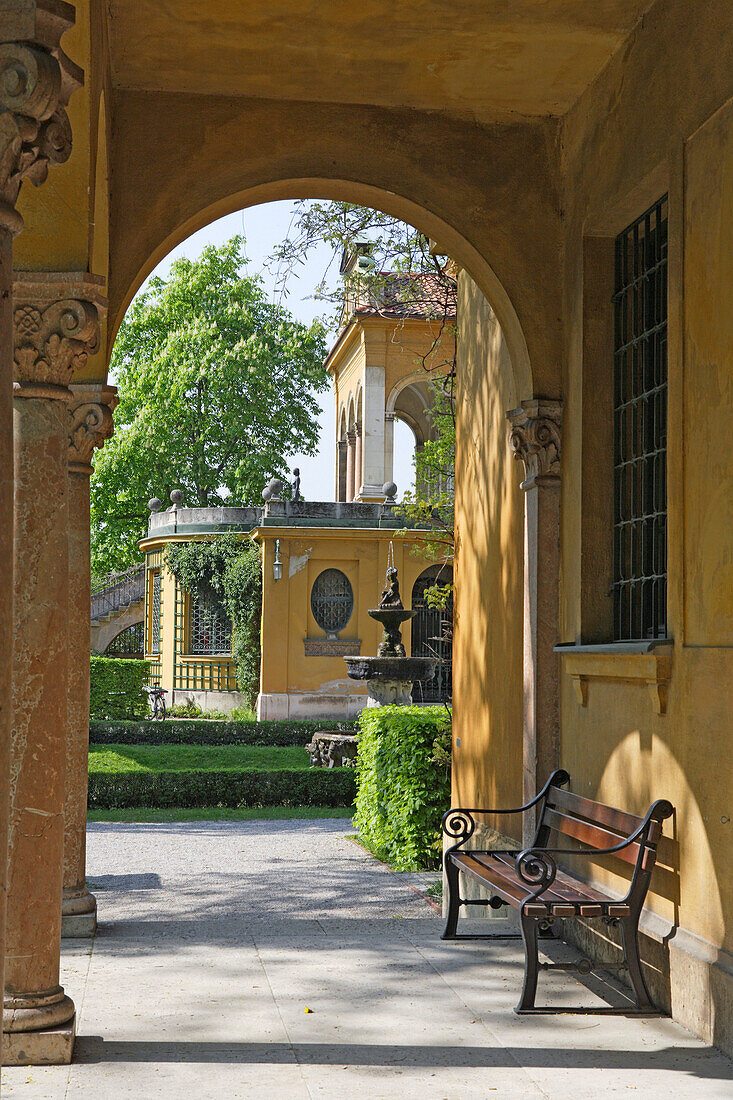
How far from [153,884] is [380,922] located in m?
2.63

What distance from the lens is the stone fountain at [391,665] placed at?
1639cm

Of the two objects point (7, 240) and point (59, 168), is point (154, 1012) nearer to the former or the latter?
point (7, 240)

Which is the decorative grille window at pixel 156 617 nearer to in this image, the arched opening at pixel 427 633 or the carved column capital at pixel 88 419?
the arched opening at pixel 427 633

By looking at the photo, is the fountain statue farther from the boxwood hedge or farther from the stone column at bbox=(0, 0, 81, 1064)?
the stone column at bbox=(0, 0, 81, 1064)

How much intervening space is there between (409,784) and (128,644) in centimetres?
2569

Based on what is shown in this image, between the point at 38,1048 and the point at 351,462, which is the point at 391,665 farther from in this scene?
the point at 351,462

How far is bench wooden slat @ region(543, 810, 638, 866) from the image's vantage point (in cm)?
526

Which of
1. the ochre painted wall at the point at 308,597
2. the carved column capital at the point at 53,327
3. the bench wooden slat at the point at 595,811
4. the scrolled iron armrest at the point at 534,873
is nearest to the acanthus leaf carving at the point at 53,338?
the carved column capital at the point at 53,327

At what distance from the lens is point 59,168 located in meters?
5.08

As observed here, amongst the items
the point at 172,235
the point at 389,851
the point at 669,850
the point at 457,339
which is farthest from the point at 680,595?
the point at 389,851

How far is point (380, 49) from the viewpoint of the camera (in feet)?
20.6

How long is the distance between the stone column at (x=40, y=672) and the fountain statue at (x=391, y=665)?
1149 cm

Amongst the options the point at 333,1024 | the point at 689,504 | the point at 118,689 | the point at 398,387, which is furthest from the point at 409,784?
the point at 398,387

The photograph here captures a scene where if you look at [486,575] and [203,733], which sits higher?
[486,575]
